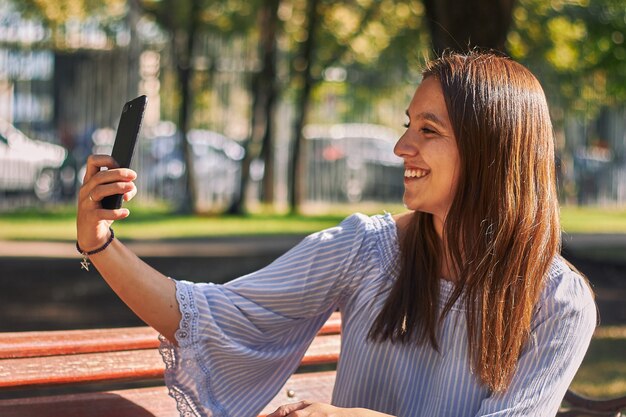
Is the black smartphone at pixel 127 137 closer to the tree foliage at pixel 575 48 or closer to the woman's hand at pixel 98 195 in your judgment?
the woman's hand at pixel 98 195

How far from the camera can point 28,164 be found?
17703 mm

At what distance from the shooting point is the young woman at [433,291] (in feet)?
7.67

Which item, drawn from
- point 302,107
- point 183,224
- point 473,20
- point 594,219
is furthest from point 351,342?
point 594,219

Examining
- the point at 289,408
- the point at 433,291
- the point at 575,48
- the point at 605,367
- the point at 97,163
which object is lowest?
the point at 605,367

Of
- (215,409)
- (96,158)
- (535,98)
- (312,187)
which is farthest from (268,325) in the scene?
(312,187)

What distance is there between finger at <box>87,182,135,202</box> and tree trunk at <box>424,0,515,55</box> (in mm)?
6625

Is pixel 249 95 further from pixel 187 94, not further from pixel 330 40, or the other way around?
pixel 187 94

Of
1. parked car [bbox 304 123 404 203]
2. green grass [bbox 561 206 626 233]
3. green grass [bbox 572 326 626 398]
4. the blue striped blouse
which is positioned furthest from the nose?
parked car [bbox 304 123 404 203]

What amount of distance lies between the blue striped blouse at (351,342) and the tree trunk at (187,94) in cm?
1421

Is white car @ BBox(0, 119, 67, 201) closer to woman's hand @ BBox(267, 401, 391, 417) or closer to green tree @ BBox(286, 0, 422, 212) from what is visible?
green tree @ BBox(286, 0, 422, 212)

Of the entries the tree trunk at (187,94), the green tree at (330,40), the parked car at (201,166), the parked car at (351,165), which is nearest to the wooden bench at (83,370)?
the tree trunk at (187,94)

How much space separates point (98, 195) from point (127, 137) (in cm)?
14

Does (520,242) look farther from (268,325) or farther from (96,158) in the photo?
(96,158)

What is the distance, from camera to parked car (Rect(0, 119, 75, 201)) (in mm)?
17594
